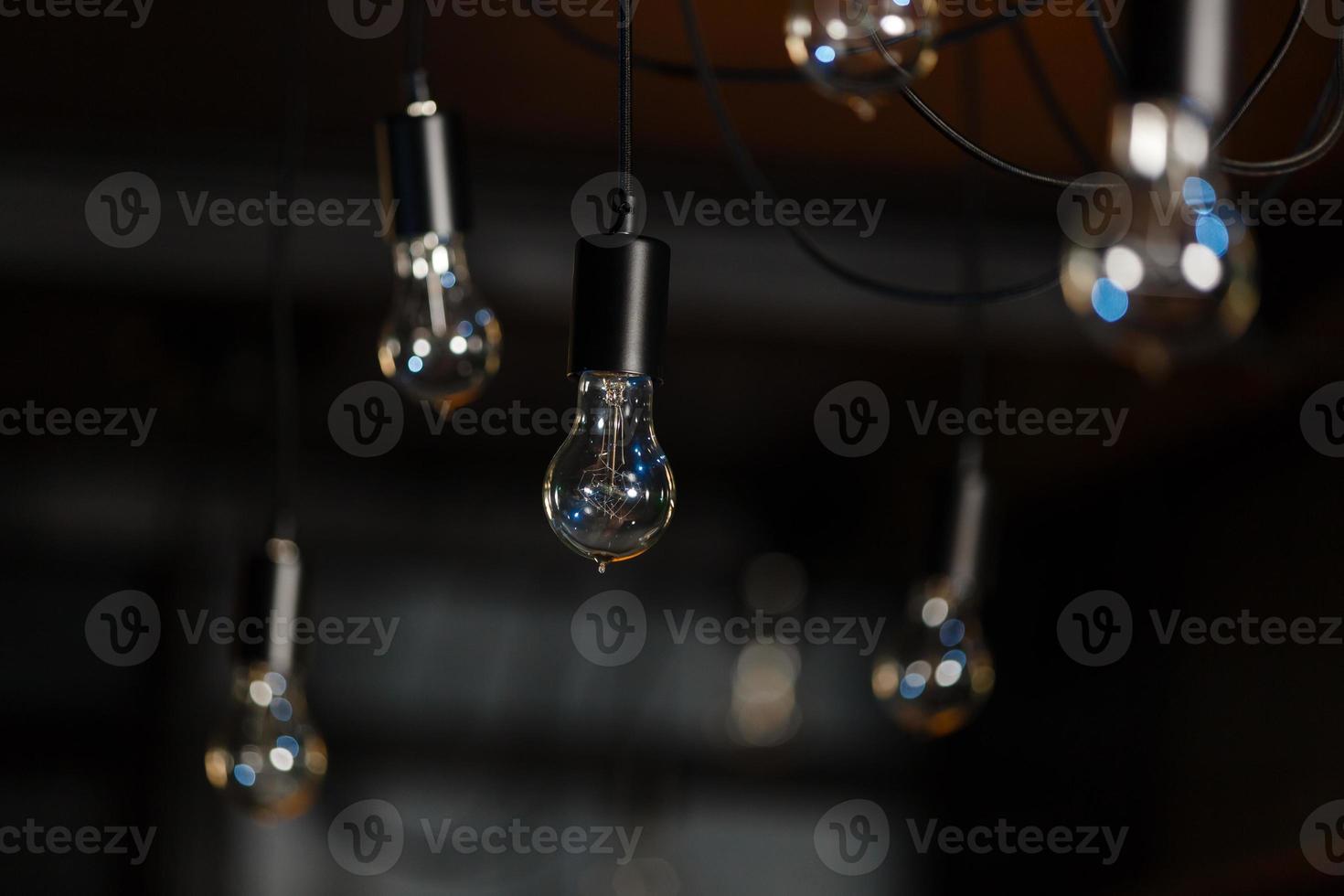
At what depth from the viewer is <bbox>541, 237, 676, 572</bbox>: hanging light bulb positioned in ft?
2.01

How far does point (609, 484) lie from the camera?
2.03 feet

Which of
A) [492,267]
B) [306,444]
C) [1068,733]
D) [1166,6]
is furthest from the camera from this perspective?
[306,444]

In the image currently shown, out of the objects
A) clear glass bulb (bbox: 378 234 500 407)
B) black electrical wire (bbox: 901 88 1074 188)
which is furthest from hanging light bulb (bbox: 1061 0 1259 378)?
clear glass bulb (bbox: 378 234 500 407)

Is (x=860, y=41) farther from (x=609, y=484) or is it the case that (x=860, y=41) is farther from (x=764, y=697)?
(x=764, y=697)

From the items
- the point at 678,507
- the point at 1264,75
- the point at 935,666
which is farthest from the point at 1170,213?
the point at 678,507

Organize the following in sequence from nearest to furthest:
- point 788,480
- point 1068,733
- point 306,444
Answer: point 1068,733, point 306,444, point 788,480

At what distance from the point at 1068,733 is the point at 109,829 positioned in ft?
5.52

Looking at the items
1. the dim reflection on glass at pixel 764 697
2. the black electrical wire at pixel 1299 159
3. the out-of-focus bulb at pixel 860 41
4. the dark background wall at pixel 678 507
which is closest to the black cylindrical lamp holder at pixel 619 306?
the out-of-focus bulb at pixel 860 41

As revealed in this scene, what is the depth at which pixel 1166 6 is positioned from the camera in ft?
1.38

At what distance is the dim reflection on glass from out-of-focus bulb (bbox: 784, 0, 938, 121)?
2.54m

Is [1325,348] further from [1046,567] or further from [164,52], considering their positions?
[164,52]

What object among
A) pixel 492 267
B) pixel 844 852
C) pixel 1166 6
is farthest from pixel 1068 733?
pixel 1166 6

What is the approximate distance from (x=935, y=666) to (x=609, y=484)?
0.55m

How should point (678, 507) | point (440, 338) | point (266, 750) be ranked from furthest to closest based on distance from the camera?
point (678, 507)
point (266, 750)
point (440, 338)
